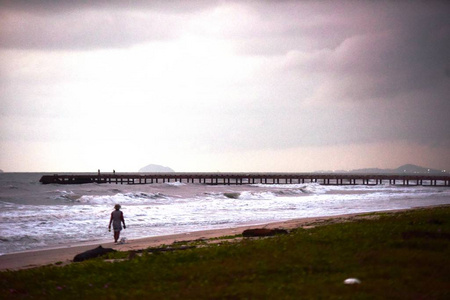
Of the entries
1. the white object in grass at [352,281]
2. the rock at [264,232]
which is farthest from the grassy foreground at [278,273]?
the rock at [264,232]

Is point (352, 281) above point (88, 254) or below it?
above

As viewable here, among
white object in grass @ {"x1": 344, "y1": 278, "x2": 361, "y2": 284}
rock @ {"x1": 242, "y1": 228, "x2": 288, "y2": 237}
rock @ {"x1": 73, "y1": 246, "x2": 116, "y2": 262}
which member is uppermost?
white object in grass @ {"x1": 344, "y1": 278, "x2": 361, "y2": 284}

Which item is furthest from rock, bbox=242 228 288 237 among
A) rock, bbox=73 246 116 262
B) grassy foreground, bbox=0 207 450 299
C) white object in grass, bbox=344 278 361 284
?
white object in grass, bbox=344 278 361 284

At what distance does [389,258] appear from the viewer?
9.76 m

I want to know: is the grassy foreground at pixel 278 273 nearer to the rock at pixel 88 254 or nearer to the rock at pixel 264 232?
the rock at pixel 88 254

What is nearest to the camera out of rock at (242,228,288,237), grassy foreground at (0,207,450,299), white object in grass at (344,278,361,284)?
grassy foreground at (0,207,450,299)

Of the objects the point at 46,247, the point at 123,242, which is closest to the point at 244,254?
the point at 123,242

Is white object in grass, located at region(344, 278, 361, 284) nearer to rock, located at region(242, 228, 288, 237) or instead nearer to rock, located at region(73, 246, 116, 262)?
rock, located at region(242, 228, 288, 237)

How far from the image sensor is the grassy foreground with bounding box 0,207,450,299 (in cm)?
809

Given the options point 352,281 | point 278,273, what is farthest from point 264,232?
point 352,281

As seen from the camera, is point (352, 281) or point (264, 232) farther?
point (264, 232)

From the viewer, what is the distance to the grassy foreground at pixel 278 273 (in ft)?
26.6

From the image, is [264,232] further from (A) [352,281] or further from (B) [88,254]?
(A) [352,281]

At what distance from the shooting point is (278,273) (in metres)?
9.20
